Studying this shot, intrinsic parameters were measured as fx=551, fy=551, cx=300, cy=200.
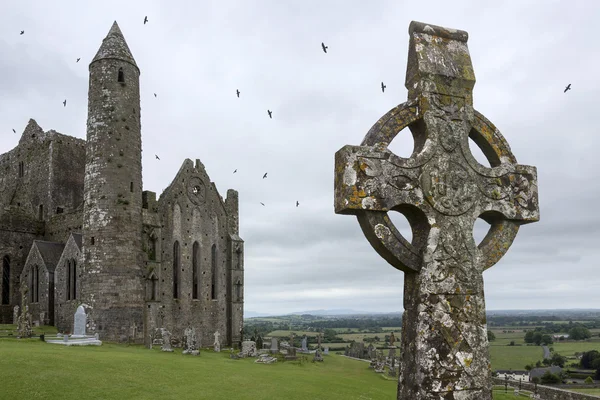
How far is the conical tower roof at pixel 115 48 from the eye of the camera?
109ft

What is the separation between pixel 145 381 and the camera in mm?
16812

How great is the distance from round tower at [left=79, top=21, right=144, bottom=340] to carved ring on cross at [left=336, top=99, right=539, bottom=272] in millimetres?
28050

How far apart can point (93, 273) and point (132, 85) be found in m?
11.4

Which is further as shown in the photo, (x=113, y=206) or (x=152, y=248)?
(x=152, y=248)

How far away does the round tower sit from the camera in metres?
30.7

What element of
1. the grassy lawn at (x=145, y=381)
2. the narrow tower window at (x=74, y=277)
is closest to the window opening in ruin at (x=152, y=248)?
the narrow tower window at (x=74, y=277)

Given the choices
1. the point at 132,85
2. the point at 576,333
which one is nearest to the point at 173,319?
the point at 132,85

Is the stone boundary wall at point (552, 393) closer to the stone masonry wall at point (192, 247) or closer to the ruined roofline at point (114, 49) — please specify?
the stone masonry wall at point (192, 247)

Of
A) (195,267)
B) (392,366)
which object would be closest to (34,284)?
(195,267)

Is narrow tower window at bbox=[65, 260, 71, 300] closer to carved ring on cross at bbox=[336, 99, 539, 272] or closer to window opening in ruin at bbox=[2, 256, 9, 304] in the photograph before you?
window opening in ruin at bbox=[2, 256, 9, 304]

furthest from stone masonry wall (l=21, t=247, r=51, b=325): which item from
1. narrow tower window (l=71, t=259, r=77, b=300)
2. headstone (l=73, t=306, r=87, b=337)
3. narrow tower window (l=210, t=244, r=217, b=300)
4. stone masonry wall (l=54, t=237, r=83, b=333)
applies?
narrow tower window (l=210, t=244, r=217, b=300)

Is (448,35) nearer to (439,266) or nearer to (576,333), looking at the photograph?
(439,266)

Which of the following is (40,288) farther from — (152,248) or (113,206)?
(113,206)

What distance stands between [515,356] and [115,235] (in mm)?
56641
